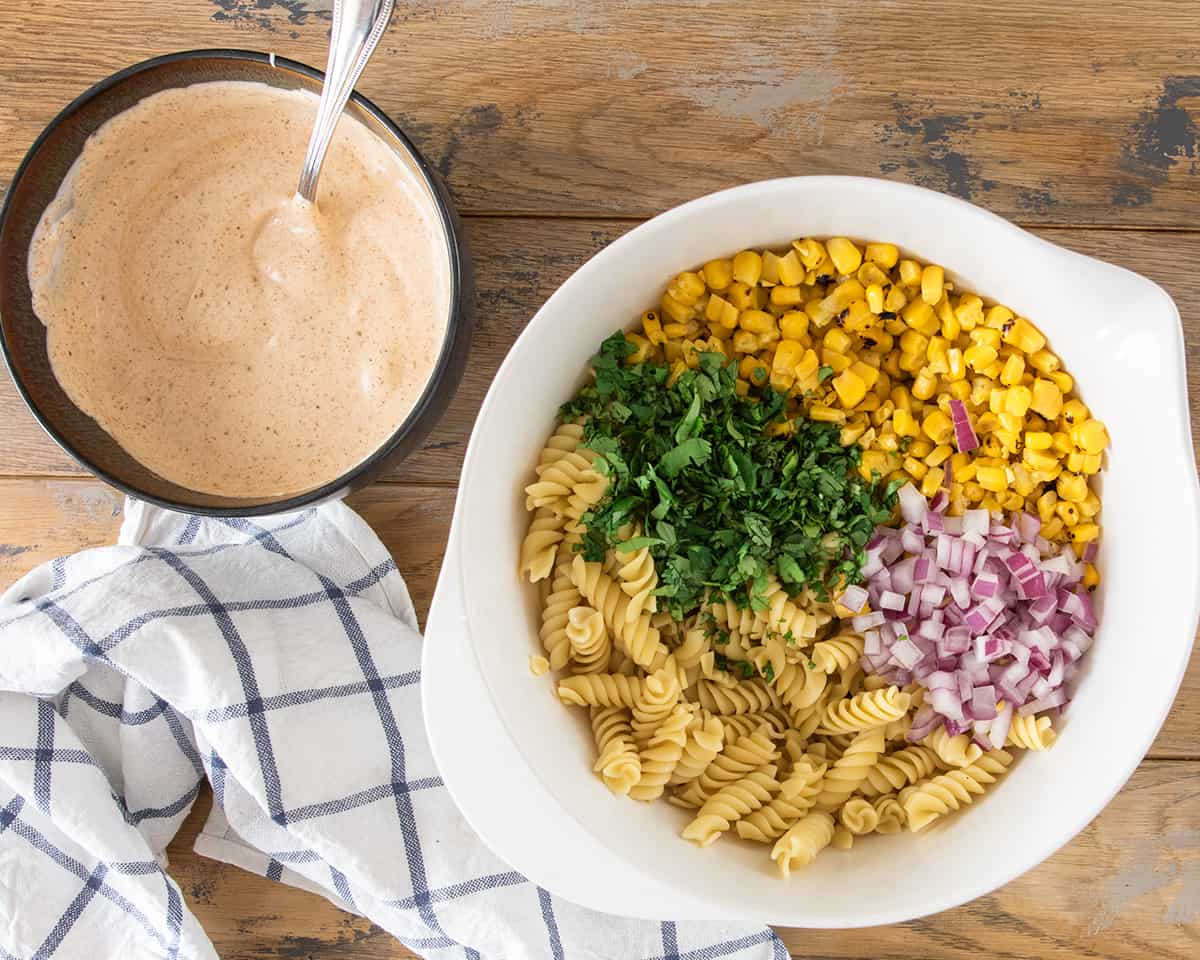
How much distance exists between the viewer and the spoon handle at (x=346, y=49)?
6.24ft

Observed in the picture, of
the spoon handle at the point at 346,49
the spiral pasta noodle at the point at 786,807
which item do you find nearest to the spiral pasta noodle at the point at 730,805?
the spiral pasta noodle at the point at 786,807

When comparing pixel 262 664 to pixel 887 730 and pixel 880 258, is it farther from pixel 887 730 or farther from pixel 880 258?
pixel 880 258

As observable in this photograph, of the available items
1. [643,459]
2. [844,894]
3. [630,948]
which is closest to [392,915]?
[630,948]

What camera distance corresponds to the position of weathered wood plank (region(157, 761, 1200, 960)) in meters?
2.47

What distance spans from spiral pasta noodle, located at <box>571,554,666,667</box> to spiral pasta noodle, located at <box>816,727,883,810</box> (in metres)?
0.43

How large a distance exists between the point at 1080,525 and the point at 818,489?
20.5 inches

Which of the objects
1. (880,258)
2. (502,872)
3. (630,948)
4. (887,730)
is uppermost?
(880,258)

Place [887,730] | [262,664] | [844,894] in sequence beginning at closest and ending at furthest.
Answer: [844,894]
[887,730]
[262,664]

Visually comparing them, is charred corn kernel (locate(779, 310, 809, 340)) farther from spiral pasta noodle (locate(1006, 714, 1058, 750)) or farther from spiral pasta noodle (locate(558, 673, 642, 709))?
spiral pasta noodle (locate(1006, 714, 1058, 750))

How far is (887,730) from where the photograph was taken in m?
2.21

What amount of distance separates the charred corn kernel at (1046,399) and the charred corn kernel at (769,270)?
529mm

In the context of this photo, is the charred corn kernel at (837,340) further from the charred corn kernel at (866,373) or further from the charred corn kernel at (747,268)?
the charred corn kernel at (747,268)

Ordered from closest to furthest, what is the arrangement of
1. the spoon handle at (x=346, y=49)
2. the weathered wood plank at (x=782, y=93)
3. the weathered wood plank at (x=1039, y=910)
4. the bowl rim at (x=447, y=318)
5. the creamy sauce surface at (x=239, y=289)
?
the spoon handle at (x=346, y=49)
the bowl rim at (x=447, y=318)
the creamy sauce surface at (x=239, y=289)
the weathered wood plank at (x=782, y=93)
the weathered wood plank at (x=1039, y=910)

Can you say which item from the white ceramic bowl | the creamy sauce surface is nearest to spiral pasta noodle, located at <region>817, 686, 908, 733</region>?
the white ceramic bowl
